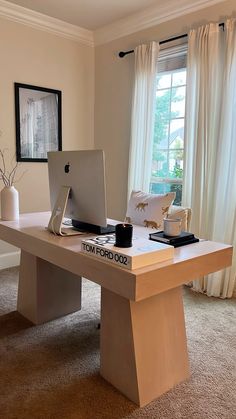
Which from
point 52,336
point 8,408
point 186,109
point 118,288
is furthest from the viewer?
point 186,109

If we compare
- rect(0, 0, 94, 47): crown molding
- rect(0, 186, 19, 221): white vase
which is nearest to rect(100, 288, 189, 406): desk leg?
rect(0, 186, 19, 221): white vase

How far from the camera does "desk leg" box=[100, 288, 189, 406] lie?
152 cm

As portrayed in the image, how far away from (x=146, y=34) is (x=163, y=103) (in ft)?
2.33

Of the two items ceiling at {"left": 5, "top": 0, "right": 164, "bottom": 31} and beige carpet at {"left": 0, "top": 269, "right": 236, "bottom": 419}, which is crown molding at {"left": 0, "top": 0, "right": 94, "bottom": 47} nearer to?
ceiling at {"left": 5, "top": 0, "right": 164, "bottom": 31}

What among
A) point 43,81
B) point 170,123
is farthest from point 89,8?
point 170,123

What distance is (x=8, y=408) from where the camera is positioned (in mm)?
1500

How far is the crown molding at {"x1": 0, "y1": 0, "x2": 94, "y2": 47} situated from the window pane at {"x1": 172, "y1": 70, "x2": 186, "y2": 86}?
125 cm

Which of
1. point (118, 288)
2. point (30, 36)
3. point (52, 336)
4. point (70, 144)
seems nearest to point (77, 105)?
point (70, 144)

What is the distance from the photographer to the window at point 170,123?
123 inches

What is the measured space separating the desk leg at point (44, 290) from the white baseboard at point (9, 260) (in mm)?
1064

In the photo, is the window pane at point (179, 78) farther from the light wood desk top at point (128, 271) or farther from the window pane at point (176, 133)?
the light wood desk top at point (128, 271)

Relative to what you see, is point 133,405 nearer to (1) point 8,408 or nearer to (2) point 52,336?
(1) point 8,408

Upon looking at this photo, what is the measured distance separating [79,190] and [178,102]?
71.6 inches

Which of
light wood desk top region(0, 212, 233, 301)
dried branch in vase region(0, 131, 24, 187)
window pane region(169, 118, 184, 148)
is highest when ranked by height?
window pane region(169, 118, 184, 148)
